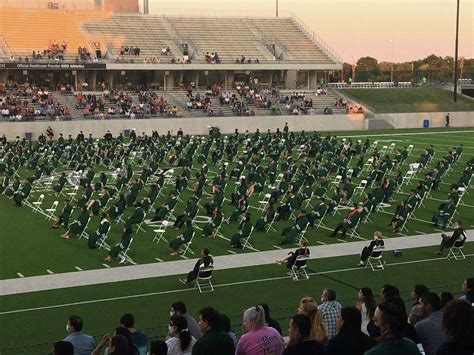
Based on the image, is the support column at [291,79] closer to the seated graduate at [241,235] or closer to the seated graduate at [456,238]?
the seated graduate at [241,235]

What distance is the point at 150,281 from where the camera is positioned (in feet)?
47.4

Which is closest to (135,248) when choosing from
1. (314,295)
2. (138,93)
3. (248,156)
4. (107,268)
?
(107,268)

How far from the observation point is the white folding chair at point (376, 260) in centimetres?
1531

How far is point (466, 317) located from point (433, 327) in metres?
1.58

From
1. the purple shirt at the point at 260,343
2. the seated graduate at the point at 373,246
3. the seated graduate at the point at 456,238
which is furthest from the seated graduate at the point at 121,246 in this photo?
the purple shirt at the point at 260,343

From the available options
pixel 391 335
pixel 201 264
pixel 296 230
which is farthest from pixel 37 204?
pixel 391 335

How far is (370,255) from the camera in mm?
15352

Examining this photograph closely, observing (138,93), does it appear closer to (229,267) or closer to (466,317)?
(229,267)

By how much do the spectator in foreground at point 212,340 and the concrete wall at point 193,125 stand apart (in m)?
A: 41.5

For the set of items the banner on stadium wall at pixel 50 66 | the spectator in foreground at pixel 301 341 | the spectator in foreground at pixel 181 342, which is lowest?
the spectator in foreground at pixel 181 342

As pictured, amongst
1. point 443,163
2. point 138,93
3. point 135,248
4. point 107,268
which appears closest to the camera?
point 107,268

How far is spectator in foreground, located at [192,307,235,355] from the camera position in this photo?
5.76m

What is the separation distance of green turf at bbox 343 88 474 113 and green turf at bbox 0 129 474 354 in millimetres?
38170

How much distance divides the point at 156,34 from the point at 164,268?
50.6m
